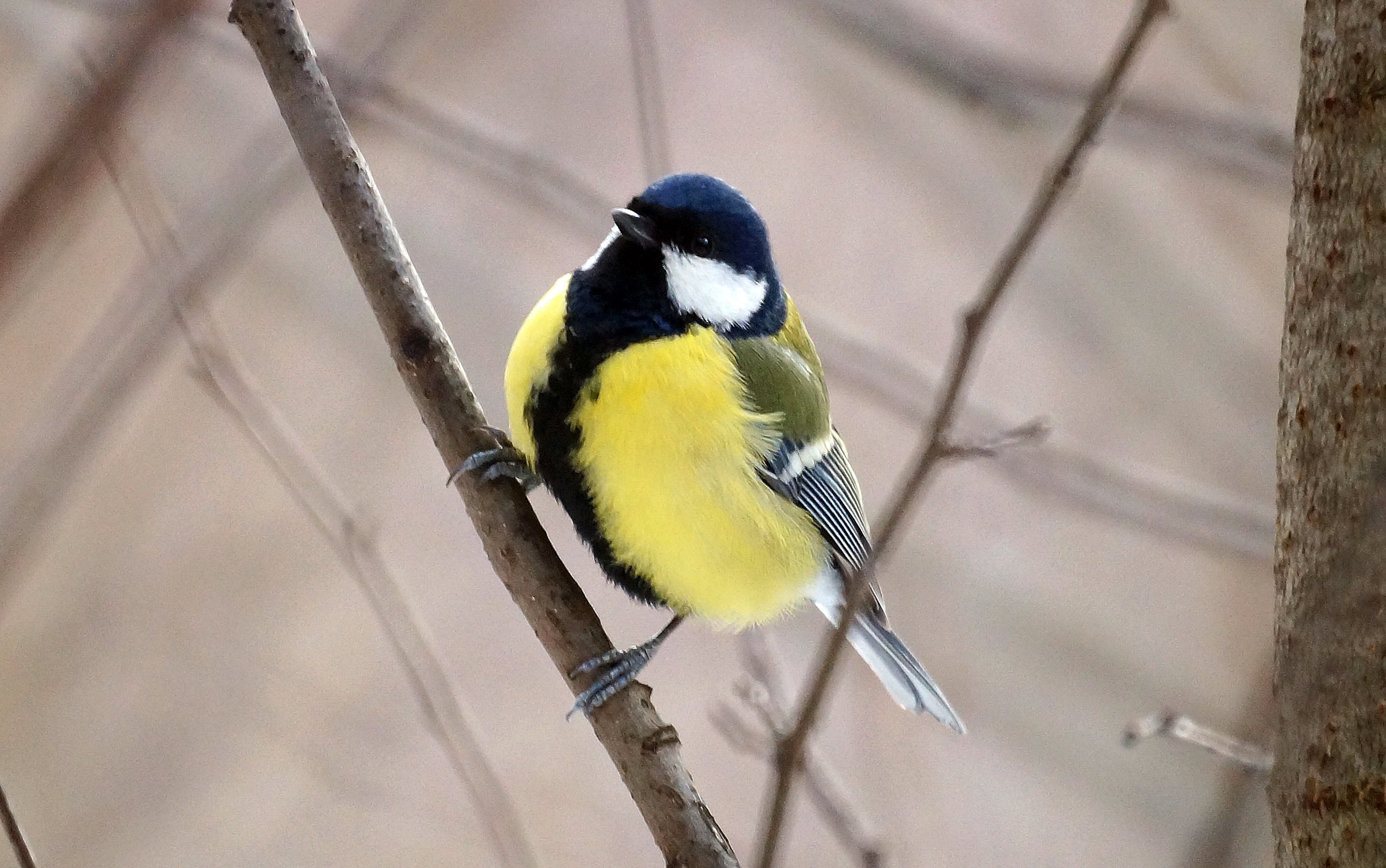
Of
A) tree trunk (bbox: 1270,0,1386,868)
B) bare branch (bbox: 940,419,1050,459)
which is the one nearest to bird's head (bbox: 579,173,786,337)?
bare branch (bbox: 940,419,1050,459)

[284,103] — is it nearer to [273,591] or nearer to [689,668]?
[273,591]

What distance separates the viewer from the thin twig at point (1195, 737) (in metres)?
0.71

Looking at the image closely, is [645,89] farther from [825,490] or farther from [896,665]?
[896,665]

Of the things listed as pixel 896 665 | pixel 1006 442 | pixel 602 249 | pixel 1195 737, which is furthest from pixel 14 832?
pixel 896 665

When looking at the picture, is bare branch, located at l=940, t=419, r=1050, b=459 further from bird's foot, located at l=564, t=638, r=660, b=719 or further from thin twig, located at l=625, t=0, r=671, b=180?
thin twig, located at l=625, t=0, r=671, b=180

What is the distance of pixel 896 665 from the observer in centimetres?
137

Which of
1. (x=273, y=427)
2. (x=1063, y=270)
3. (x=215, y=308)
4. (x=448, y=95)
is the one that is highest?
(x=448, y=95)

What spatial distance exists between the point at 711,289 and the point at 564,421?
239 millimetres

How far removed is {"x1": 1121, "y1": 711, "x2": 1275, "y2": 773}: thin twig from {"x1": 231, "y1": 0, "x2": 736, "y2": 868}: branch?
0.28 meters

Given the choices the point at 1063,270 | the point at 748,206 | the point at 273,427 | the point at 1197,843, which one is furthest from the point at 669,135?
the point at 1197,843

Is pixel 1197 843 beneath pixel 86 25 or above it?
beneath

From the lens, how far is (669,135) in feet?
8.25

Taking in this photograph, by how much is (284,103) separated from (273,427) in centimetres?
31

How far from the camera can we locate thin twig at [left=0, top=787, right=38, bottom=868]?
0.58m
